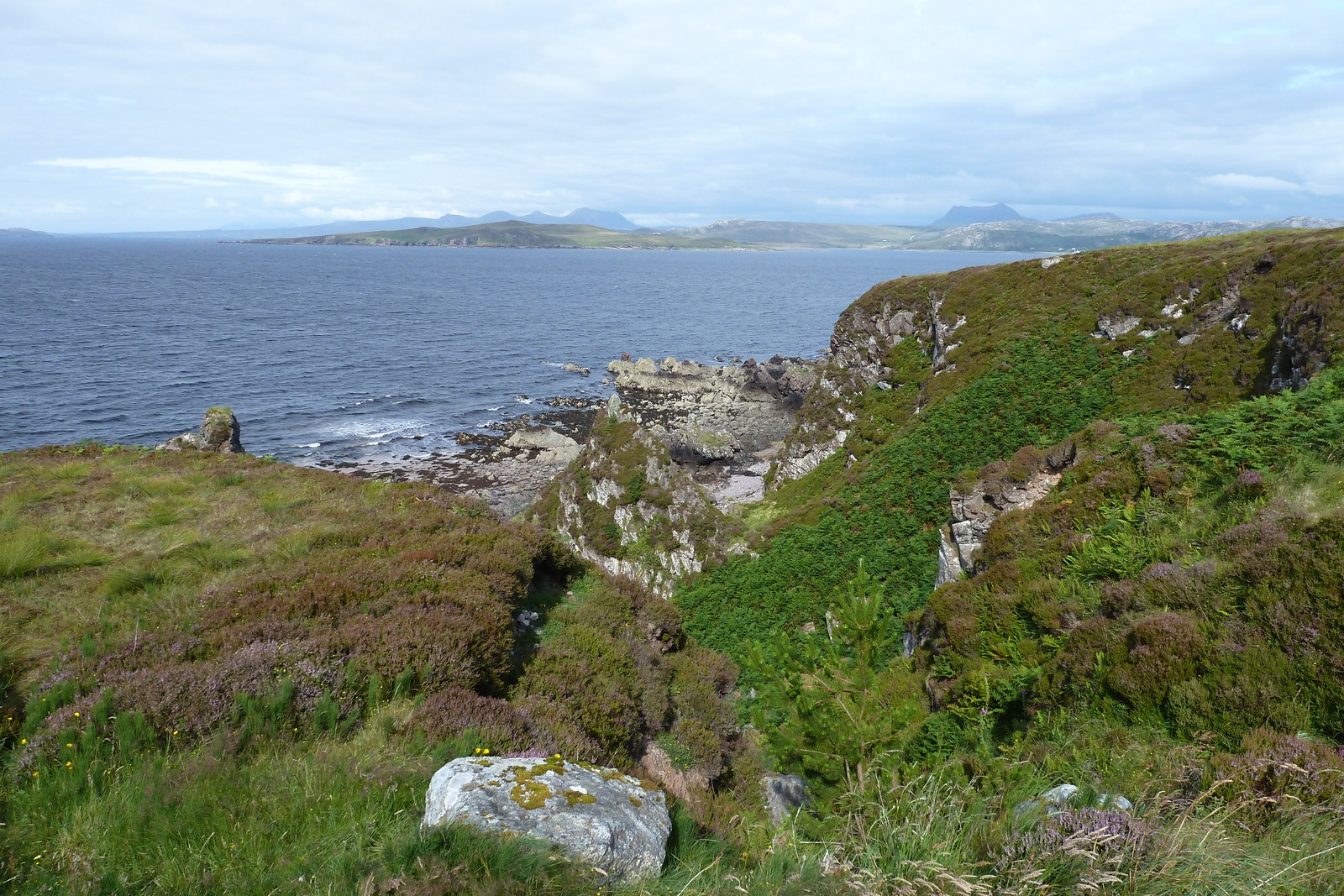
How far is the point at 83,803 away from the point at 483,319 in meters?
131

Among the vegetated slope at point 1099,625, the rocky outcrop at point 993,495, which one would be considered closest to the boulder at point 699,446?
the vegetated slope at point 1099,625

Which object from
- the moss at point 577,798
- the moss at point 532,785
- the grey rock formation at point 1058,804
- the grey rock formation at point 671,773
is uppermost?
the grey rock formation at point 1058,804

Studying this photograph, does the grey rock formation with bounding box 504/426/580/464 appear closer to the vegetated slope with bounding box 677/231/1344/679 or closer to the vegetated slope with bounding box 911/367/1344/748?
the vegetated slope with bounding box 677/231/1344/679

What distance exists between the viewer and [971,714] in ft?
30.8

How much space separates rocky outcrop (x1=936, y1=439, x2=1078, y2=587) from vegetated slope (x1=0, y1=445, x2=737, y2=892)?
26.9 feet

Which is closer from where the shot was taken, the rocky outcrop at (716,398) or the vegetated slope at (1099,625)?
the vegetated slope at (1099,625)

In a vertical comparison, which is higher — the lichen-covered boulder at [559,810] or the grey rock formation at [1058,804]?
the grey rock formation at [1058,804]

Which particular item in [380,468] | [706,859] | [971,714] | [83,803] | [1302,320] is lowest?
[380,468]

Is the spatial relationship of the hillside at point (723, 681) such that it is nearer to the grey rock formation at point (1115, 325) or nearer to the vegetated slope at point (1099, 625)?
the vegetated slope at point (1099, 625)

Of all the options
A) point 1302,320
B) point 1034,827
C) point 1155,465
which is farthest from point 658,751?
point 1302,320

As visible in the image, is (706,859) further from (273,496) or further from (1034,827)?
(273,496)

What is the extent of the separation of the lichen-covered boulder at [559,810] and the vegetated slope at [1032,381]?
1481 cm

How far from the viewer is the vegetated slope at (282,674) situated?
4949 mm

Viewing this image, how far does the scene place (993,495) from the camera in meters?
17.5
